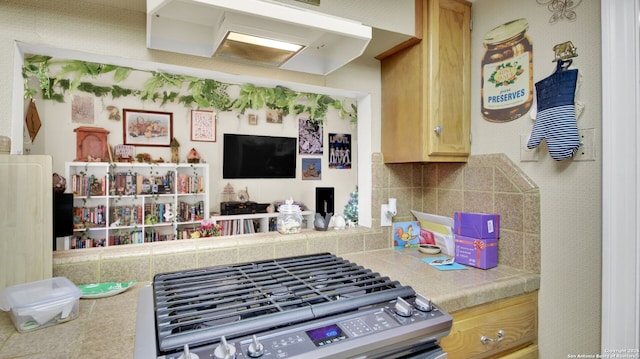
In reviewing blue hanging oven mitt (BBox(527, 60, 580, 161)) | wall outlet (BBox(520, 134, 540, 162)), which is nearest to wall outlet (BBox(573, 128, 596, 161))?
blue hanging oven mitt (BBox(527, 60, 580, 161))

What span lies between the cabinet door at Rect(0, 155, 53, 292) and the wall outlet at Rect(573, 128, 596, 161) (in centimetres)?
189

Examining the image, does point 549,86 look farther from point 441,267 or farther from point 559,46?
point 441,267

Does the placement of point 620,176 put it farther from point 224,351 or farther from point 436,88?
point 224,351

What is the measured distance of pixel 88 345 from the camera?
804 mm

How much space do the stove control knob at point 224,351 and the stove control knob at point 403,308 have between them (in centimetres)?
48

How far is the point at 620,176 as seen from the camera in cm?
112

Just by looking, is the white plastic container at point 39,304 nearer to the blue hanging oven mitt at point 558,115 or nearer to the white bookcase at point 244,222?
the blue hanging oven mitt at point 558,115

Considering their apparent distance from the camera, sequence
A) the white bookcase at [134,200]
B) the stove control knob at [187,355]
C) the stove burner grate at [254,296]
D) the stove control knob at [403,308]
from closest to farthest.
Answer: the stove control knob at [187,355] < the stove burner grate at [254,296] < the stove control knob at [403,308] < the white bookcase at [134,200]

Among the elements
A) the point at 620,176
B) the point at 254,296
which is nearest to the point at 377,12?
the point at 620,176

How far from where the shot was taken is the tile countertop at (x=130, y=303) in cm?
79

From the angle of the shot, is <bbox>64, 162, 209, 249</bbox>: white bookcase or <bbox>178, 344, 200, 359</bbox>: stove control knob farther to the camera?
<bbox>64, 162, 209, 249</bbox>: white bookcase

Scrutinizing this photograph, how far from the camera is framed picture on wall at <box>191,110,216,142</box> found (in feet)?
14.6

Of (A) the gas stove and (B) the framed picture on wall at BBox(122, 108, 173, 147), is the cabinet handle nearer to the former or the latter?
(A) the gas stove

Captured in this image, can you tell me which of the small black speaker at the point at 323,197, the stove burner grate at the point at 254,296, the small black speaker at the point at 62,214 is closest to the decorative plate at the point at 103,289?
the stove burner grate at the point at 254,296
